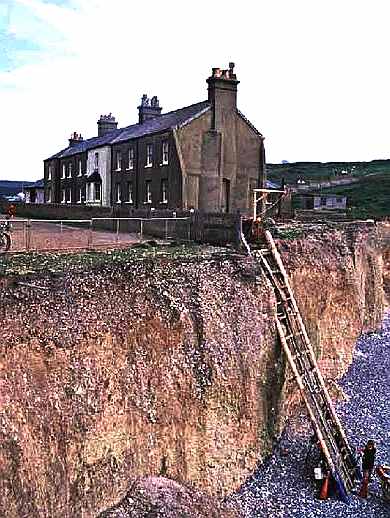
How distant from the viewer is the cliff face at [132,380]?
14.8 meters

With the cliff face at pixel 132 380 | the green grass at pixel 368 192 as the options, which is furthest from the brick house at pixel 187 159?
the green grass at pixel 368 192

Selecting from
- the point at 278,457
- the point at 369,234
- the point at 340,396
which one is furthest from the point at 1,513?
the point at 369,234

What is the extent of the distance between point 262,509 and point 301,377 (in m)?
5.40

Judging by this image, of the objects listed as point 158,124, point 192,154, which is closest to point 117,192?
point 158,124

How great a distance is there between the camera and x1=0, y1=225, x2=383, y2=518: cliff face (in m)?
14.8

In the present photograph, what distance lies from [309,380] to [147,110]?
3443 cm

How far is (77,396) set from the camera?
52.0 feet

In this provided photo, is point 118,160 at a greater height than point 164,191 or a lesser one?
greater

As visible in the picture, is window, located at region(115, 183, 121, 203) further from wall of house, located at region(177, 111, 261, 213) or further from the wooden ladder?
the wooden ladder

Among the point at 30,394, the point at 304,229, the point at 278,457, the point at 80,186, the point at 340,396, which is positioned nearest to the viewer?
the point at 30,394

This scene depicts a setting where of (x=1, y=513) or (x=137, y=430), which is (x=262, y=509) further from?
(x=1, y=513)

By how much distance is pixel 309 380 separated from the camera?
23.0m

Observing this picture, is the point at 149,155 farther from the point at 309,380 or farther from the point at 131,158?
the point at 309,380

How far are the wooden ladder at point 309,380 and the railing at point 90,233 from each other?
5.40 meters
